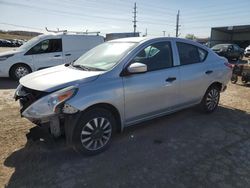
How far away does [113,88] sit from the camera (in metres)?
3.63

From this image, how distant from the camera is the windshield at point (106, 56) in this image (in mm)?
3963

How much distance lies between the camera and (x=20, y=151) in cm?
381

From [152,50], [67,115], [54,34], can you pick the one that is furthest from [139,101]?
[54,34]

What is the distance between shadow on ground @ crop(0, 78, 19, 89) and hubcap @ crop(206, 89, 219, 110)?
247 inches

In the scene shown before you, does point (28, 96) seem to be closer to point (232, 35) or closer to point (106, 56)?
point (106, 56)

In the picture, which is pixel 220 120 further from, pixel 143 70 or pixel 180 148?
pixel 143 70

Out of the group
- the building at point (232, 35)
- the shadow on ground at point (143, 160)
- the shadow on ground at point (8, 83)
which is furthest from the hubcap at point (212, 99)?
the building at point (232, 35)

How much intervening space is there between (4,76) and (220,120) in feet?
25.5

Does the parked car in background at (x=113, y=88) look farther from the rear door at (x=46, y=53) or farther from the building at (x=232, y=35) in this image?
the building at (x=232, y=35)

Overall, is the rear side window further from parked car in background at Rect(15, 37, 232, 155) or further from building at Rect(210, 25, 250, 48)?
building at Rect(210, 25, 250, 48)

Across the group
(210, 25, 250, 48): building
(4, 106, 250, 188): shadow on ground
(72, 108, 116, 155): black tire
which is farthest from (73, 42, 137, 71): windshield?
(210, 25, 250, 48): building

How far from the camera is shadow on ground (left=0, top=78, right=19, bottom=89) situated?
8.35 m

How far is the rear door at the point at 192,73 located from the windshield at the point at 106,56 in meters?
1.14

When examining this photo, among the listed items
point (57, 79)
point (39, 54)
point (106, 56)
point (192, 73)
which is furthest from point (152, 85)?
point (39, 54)
